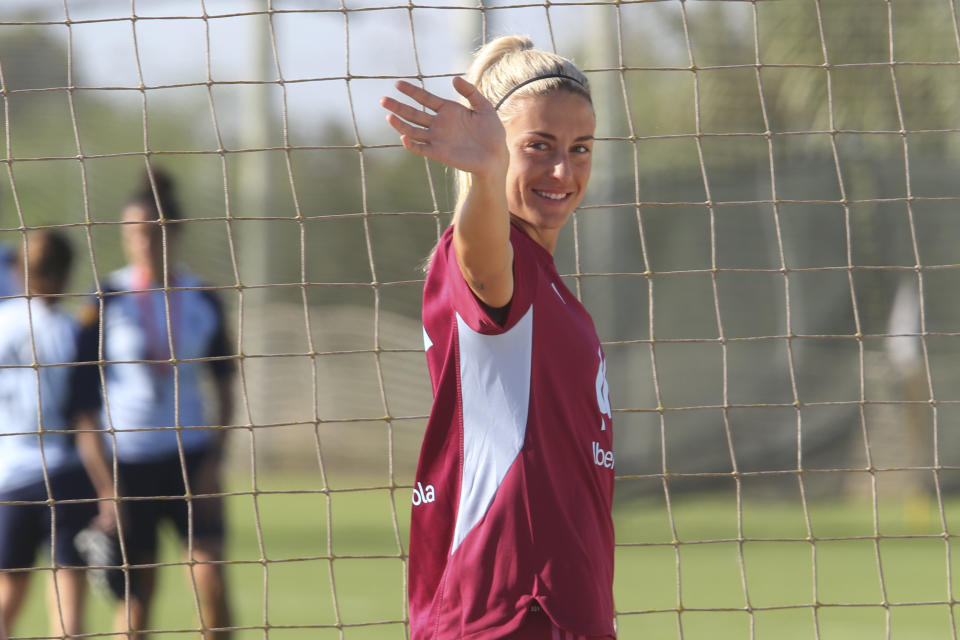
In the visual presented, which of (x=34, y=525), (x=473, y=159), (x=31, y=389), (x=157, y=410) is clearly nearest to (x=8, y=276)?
(x=31, y=389)

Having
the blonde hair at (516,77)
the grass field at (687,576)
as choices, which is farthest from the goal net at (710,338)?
the blonde hair at (516,77)

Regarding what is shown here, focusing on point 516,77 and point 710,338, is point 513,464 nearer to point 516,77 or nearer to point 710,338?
point 516,77

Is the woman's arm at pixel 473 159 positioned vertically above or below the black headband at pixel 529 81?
below

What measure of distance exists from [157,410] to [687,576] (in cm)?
340

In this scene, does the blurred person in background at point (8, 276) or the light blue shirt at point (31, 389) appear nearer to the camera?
the light blue shirt at point (31, 389)

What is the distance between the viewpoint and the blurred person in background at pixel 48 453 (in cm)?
428

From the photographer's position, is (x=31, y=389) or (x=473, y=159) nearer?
(x=473, y=159)

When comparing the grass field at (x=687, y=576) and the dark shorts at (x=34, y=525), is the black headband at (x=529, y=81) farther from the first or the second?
the dark shorts at (x=34, y=525)

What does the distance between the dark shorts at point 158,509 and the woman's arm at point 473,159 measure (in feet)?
9.05

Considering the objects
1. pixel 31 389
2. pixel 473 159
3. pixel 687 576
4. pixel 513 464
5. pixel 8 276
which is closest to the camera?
pixel 473 159

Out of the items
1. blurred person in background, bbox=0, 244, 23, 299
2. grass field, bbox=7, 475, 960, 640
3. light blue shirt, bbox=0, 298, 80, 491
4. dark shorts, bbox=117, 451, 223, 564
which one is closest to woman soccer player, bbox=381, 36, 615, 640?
grass field, bbox=7, 475, 960, 640

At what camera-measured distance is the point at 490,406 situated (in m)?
1.98

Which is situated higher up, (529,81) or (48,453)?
(529,81)

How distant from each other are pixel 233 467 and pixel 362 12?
9975mm
